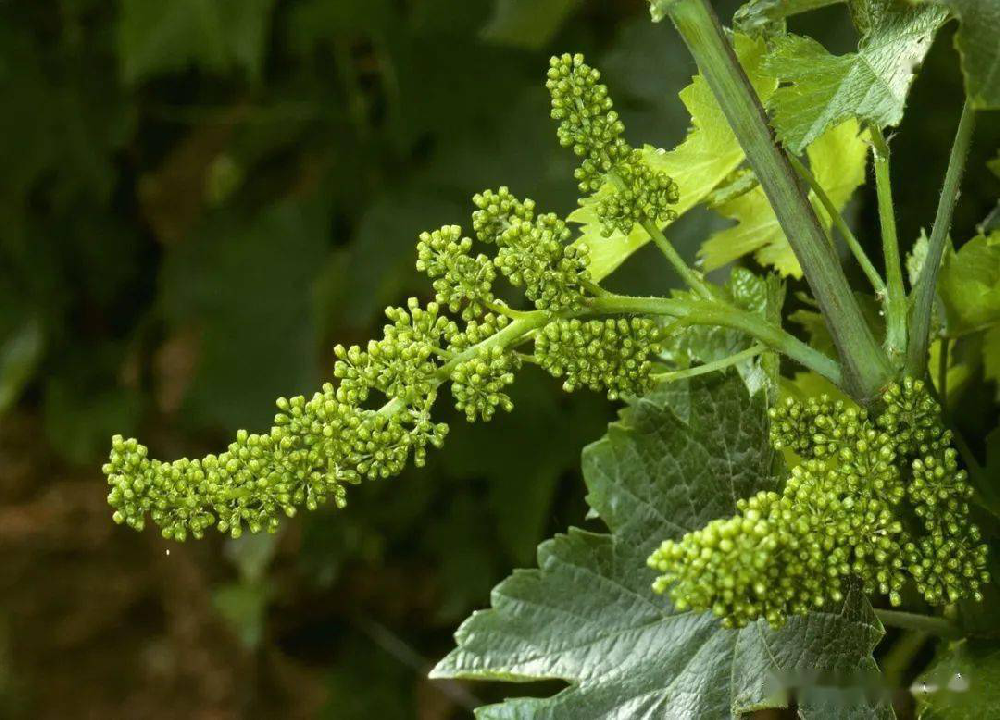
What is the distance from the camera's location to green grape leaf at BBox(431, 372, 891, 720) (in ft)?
1.78

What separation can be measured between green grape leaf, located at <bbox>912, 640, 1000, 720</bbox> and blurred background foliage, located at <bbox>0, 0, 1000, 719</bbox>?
39 centimetres

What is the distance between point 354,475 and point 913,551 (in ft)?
0.72

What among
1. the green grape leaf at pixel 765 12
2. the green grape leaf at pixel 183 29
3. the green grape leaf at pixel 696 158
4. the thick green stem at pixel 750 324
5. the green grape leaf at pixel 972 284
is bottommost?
the green grape leaf at pixel 972 284

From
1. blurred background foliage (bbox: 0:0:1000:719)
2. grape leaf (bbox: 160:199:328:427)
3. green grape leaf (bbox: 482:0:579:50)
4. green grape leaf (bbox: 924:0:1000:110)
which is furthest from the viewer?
grape leaf (bbox: 160:199:328:427)

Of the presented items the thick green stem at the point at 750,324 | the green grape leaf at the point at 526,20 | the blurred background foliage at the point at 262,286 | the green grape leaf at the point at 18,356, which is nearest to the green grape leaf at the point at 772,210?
the thick green stem at the point at 750,324

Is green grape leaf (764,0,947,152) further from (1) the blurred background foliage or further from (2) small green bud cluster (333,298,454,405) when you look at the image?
(1) the blurred background foliage

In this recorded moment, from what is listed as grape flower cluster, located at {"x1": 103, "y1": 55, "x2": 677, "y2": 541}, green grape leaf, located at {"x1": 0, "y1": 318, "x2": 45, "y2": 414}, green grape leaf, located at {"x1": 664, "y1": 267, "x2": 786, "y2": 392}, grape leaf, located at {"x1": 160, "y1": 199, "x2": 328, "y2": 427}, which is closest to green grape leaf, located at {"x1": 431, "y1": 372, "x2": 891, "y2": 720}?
green grape leaf, located at {"x1": 664, "y1": 267, "x2": 786, "y2": 392}

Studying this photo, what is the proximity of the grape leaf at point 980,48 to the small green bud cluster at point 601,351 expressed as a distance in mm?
147

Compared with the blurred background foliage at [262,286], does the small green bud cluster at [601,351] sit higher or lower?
lower

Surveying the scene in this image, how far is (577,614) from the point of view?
0.59 metres

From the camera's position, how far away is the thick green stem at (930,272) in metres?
0.48

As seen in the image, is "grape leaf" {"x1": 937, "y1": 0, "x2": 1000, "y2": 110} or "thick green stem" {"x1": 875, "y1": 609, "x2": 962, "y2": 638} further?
"thick green stem" {"x1": 875, "y1": 609, "x2": 962, "y2": 638}

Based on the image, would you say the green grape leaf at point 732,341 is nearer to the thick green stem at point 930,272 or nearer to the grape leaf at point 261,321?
the thick green stem at point 930,272

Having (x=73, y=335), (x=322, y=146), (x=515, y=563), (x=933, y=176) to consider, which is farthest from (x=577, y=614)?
(x=73, y=335)
